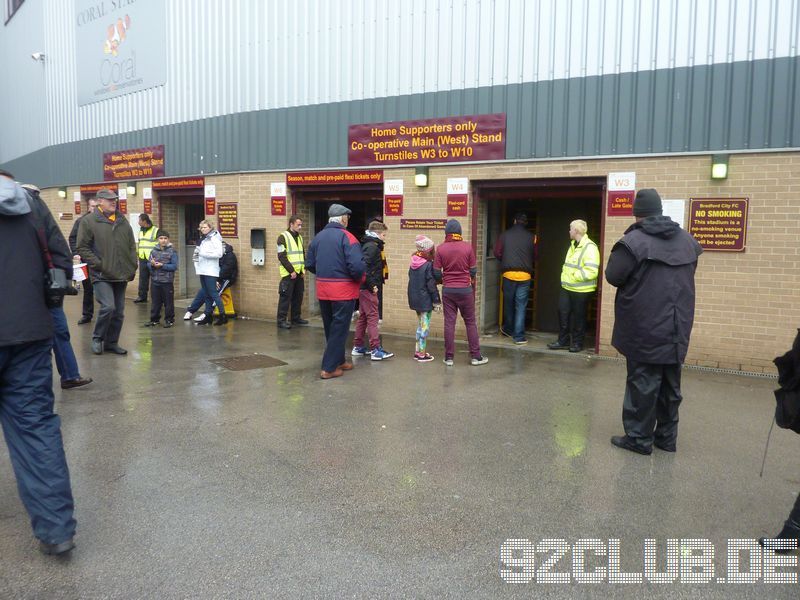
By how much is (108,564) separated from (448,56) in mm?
8004

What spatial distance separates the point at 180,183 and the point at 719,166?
984 centimetres

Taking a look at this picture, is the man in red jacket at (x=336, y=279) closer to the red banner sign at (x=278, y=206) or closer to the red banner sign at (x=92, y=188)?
the red banner sign at (x=278, y=206)

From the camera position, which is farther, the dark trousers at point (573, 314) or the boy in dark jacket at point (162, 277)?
the boy in dark jacket at point (162, 277)

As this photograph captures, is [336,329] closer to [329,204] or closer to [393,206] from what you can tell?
[393,206]

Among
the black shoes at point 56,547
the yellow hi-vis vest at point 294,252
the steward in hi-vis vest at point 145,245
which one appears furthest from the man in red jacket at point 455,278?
the steward in hi-vis vest at point 145,245

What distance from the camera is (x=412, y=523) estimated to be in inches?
152

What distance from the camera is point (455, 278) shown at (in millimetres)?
7891

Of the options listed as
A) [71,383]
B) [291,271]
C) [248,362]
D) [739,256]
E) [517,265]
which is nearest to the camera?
[71,383]

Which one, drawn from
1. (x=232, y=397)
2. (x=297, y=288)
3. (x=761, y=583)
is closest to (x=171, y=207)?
(x=297, y=288)

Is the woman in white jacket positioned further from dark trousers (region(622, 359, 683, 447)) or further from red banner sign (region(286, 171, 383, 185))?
dark trousers (region(622, 359, 683, 447))

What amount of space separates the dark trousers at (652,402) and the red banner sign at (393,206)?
18.4ft

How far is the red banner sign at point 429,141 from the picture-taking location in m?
9.14

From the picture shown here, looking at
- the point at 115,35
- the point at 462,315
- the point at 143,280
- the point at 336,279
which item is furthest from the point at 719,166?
the point at 115,35

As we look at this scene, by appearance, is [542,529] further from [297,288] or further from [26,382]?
[297,288]
